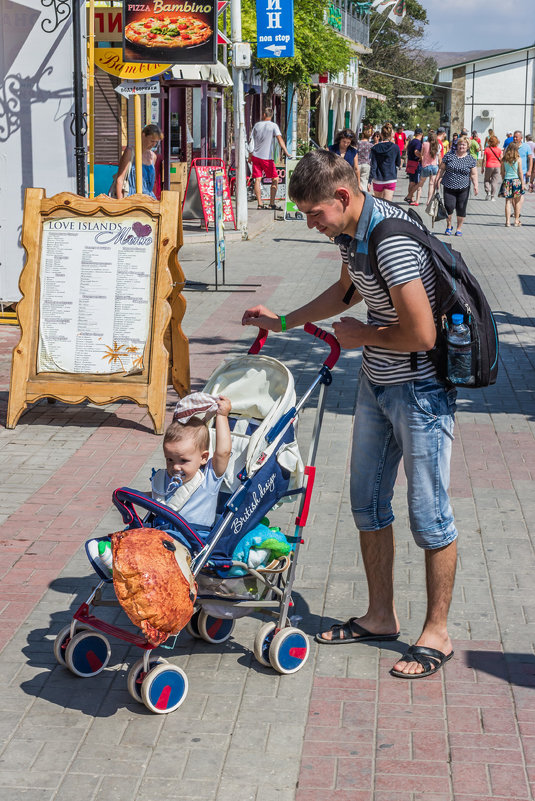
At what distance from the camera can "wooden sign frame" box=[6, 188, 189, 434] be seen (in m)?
7.28

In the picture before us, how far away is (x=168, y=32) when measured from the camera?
1246 cm

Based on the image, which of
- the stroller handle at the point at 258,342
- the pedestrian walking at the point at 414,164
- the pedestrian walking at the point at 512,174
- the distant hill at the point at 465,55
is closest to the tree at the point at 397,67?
the distant hill at the point at 465,55

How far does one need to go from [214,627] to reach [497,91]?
67834mm

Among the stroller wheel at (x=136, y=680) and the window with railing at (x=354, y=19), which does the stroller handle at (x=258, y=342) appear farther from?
the window with railing at (x=354, y=19)

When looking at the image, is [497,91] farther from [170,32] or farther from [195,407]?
[195,407]

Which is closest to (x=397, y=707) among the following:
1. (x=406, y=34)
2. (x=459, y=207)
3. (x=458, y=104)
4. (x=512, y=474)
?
(x=512, y=474)

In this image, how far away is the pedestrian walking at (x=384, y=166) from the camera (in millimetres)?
18781

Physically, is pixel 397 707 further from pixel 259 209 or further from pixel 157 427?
pixel 259 209

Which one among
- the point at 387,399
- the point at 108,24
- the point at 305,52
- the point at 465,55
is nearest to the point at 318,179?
the point at 387,399

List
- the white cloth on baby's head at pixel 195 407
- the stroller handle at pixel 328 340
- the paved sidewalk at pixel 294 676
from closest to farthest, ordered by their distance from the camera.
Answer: the paved sidewalk at pixel 294 676, the white cloth on baby's head at pixel 195 407, the stroller handle at pixel 328 340

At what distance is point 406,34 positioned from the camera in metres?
82.6

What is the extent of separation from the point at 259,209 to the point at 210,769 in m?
21.0

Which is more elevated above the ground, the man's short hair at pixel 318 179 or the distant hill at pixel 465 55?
the distant hill at pixel 465 55

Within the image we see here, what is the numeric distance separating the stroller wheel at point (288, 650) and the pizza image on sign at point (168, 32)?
9694 mm
